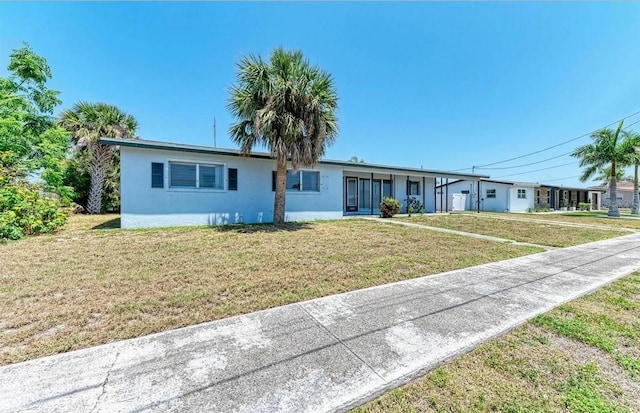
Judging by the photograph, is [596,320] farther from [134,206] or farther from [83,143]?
[83,143]

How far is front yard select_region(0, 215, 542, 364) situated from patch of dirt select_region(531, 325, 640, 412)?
90.8 inches

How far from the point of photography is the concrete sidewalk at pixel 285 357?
1896mm

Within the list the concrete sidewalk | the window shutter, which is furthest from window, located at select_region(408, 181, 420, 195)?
the concrete sidewalk

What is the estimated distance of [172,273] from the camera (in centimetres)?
488

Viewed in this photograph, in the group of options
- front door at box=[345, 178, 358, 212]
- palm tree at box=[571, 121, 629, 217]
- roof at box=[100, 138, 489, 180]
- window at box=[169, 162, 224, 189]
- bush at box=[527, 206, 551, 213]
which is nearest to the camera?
roof at box=[100, 138, 489, 180]

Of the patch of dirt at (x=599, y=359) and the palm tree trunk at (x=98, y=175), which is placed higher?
the palm tree trunk at (x=98, y=175)

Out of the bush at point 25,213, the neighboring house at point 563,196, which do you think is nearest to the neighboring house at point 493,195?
the neighboring house at point 563,196

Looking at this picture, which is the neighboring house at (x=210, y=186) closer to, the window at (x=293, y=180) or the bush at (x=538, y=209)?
the window at (x=293, y=180)

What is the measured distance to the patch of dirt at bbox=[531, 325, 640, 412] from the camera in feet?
→ 6.87

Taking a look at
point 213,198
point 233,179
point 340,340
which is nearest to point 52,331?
point 340,340

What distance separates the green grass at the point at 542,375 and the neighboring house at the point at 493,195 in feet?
73.8

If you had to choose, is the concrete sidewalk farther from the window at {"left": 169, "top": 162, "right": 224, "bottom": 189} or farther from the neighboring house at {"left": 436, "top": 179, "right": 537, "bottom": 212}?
the neighboring house at {"left": 436, "top": 179, "right": 537, "bottom": 212}

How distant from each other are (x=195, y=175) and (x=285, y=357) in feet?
32.3

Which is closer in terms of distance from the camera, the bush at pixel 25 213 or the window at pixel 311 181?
the bush at pixel 25 213
